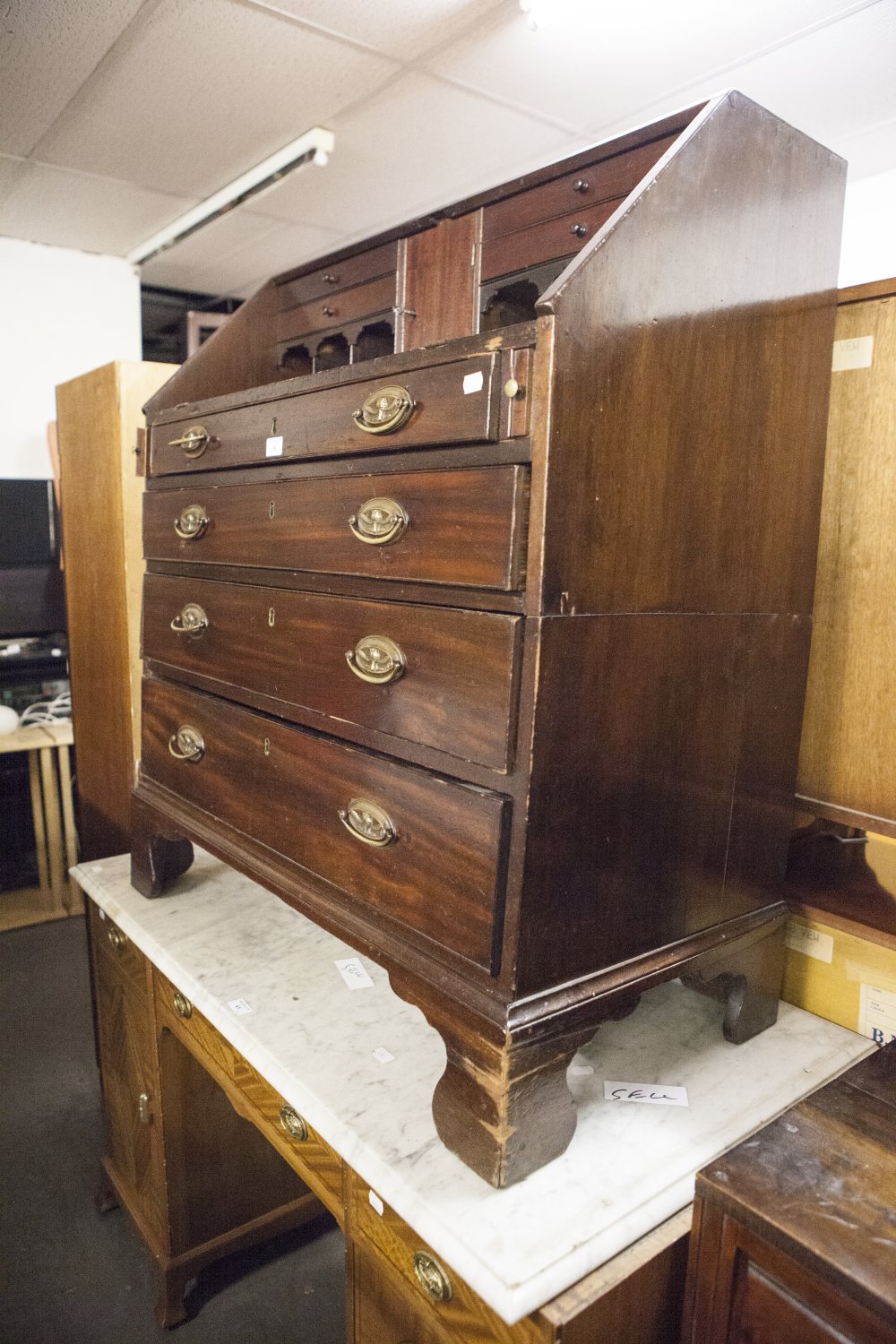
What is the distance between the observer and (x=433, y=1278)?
0.96 metres

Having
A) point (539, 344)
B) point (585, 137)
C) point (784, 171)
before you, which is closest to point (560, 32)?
point (585, 137)

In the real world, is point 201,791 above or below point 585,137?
below

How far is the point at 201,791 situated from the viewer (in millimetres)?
1456

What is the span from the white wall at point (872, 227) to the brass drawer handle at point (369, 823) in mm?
3304

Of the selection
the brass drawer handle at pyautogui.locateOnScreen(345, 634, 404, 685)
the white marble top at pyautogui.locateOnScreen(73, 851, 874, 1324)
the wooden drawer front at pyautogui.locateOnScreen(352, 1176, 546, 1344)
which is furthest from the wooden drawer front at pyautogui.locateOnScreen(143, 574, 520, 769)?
the wooden drawer front at pyautogui.locateOnScreen(352, 1176, 546, 1344)

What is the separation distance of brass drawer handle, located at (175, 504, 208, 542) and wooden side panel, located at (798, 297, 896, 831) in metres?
0.94

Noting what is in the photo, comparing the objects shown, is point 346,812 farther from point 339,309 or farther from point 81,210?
point 81,210

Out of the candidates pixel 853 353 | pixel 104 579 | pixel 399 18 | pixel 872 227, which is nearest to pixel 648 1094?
pixel 853 353

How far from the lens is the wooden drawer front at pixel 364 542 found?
2.88ft

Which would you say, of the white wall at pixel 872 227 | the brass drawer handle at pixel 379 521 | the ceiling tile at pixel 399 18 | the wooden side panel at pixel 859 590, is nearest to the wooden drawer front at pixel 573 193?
the wooden side panel at pixel 859 590

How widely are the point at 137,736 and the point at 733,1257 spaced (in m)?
1.90

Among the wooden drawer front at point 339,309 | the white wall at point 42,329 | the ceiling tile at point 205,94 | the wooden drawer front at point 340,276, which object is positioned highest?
the ceiling tile at point 205,94

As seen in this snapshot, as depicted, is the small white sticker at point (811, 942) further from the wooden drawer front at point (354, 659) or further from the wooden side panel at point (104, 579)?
the wooden side panel at point (104, 579)

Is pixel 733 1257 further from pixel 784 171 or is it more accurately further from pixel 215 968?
pixel 784 171
